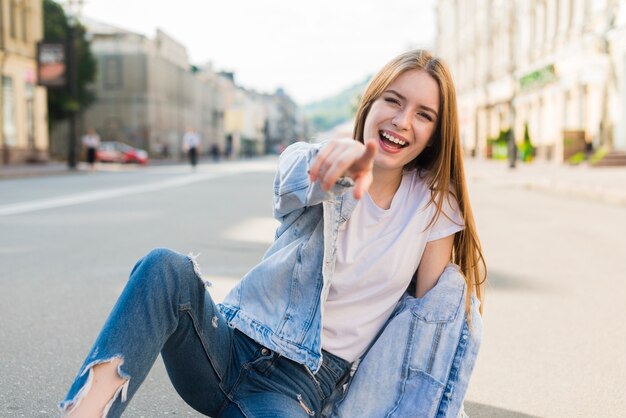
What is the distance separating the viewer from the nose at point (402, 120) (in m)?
2.31

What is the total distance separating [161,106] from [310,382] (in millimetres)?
62879

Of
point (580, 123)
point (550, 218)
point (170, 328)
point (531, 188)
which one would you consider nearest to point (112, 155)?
point (580, 123)

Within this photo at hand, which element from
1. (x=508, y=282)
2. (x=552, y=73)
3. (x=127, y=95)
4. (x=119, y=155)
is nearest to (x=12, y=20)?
(x=119, y=155)

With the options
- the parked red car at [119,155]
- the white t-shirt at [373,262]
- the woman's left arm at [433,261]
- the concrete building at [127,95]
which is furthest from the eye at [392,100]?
the concrete building at [127,95]

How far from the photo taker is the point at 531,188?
60.1ft

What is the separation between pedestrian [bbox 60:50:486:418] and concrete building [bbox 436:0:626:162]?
81.9 feet

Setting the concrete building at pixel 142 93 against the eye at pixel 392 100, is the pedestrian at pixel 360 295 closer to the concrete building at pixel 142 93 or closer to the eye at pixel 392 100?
the eye at pixel 392 100

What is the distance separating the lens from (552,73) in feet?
109

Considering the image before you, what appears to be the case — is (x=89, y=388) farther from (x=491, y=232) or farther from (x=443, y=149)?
(x=491, y=232)

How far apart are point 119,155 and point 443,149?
1794 inches

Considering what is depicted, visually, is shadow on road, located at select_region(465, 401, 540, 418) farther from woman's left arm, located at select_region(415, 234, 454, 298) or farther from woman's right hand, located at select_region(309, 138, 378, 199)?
woman's right hand, located at select_region(309, 138, 378, 199)

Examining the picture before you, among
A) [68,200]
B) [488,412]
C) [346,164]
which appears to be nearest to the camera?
[346,164]

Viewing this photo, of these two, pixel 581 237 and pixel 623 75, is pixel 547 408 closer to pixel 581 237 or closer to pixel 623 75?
pixel 581 237

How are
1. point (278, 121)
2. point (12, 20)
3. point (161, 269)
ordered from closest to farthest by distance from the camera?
point (161, 269) < point (12, 20) < point (278, 121)
